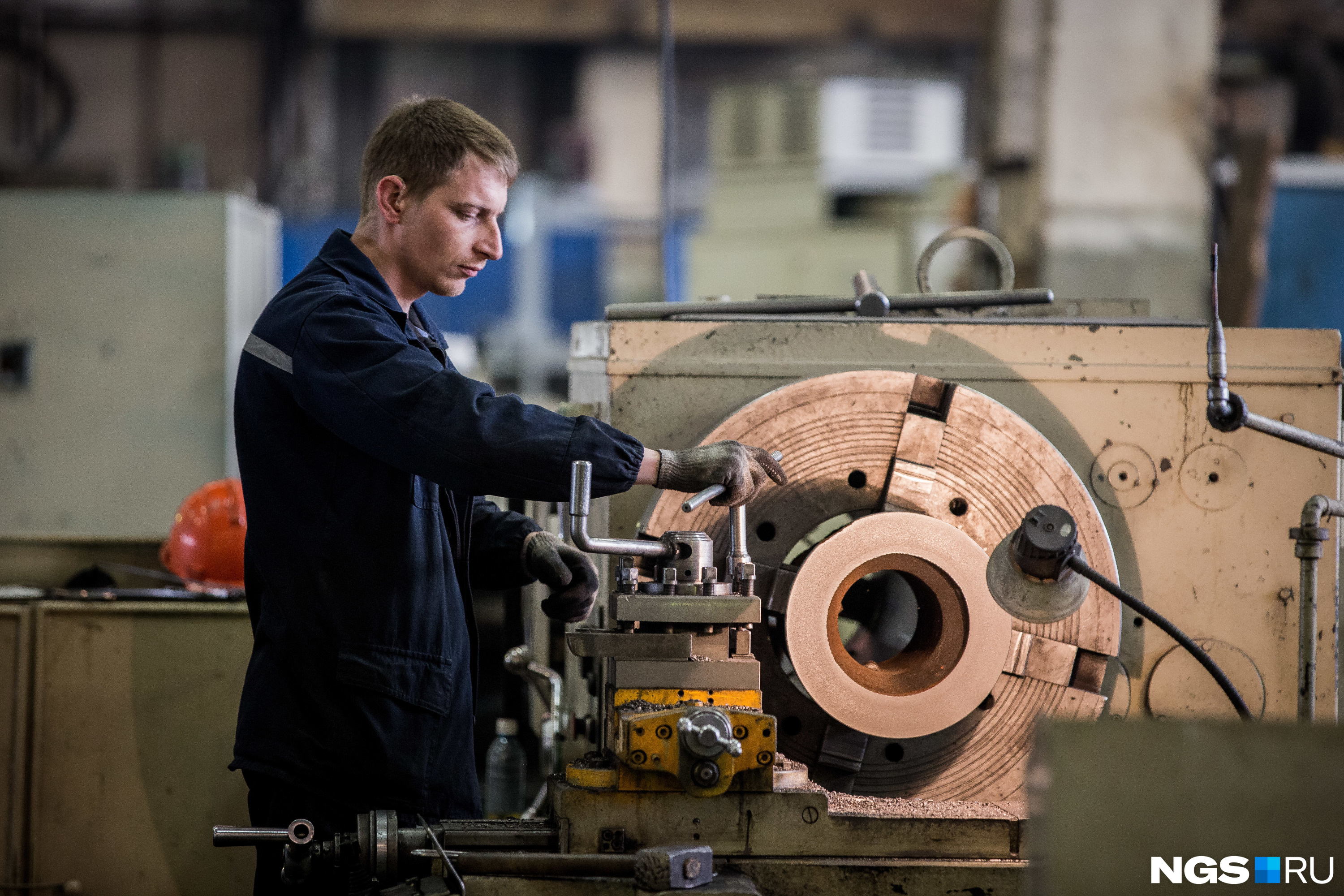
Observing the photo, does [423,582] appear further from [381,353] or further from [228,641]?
[228,641]

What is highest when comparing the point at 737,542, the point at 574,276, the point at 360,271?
the point at 574,276

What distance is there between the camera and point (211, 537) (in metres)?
1.98

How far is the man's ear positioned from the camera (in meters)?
1.32

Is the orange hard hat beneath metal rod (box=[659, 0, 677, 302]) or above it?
beneath

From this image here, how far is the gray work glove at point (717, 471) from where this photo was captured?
1.19 meters

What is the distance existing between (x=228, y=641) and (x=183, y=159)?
165 inches

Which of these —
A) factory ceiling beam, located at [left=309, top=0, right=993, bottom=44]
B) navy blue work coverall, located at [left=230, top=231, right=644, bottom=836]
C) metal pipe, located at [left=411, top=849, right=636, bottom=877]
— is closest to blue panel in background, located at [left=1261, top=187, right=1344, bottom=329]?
factory ceiling beam, located at [left=309, top=0, right=993, bottom=44]

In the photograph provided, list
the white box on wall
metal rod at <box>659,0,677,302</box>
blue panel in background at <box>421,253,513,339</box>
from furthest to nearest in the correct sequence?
1. blue panel in background at <box>421,253,513,339</box>
2. the white box on wall
3. metal rod at <box>659,0,677,302</box>

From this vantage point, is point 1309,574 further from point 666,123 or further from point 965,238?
point 666,123

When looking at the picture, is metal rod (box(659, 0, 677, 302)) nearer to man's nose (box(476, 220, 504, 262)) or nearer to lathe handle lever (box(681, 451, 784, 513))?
man's nose (box(476, 220, 504, 262))

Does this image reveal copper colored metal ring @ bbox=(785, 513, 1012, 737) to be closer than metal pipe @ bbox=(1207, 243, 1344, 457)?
No

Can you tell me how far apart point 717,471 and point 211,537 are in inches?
44.0

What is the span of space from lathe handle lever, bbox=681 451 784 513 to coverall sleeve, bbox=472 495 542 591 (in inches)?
13.1

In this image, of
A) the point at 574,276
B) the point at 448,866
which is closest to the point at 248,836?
the point at 448,866
